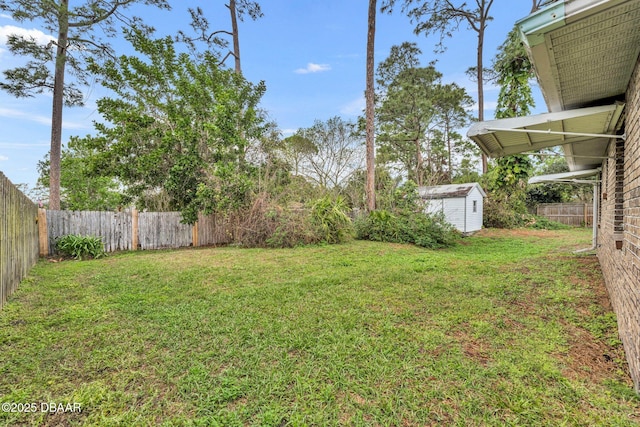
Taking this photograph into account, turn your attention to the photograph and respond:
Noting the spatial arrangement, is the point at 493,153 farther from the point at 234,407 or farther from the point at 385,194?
the point at 385,194

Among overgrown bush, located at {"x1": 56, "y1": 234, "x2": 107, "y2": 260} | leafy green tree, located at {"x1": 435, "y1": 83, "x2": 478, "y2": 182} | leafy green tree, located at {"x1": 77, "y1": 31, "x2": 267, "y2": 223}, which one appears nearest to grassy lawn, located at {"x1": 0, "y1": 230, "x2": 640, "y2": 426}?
overgrown bush, located at {"x1": 56, "y1": 234, "x2": 107, "y2": 260}

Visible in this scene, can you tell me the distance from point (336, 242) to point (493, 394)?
→ 7.34m

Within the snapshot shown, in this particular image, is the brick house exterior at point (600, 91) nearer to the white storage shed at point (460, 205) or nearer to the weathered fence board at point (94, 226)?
the weathered fence board at point (94, 226)

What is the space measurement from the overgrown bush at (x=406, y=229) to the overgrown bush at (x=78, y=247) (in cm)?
760

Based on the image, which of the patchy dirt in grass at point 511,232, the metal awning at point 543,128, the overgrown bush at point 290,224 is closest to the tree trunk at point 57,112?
the overgrown bush at point 290,224

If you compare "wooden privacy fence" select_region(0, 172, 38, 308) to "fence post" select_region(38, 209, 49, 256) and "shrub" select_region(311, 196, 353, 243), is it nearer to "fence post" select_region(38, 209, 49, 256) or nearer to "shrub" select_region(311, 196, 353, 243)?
"fence post" select_region(38, 209, 49, 256)

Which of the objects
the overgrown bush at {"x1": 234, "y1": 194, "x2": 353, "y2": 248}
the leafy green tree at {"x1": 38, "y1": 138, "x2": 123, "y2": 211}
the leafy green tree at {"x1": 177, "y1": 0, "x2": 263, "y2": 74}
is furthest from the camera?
the leafy green tree at {"x1": 38, "y1": 138, "x2": 123, "y2": 211}

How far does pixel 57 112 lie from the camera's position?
387 inches

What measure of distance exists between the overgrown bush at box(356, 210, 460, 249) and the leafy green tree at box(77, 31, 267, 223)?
13.7 feet

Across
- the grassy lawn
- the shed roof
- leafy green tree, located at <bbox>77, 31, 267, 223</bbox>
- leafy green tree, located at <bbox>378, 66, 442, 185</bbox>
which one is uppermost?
leafy green tree, located at <bbox>378, 66, 442, 185</bbox>

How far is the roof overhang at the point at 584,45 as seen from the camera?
194 cm

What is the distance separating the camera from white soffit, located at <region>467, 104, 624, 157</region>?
10.7 ft

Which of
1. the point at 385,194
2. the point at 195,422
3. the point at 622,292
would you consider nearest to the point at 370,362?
the point at 195,422

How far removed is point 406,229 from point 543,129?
6374 millimetres
